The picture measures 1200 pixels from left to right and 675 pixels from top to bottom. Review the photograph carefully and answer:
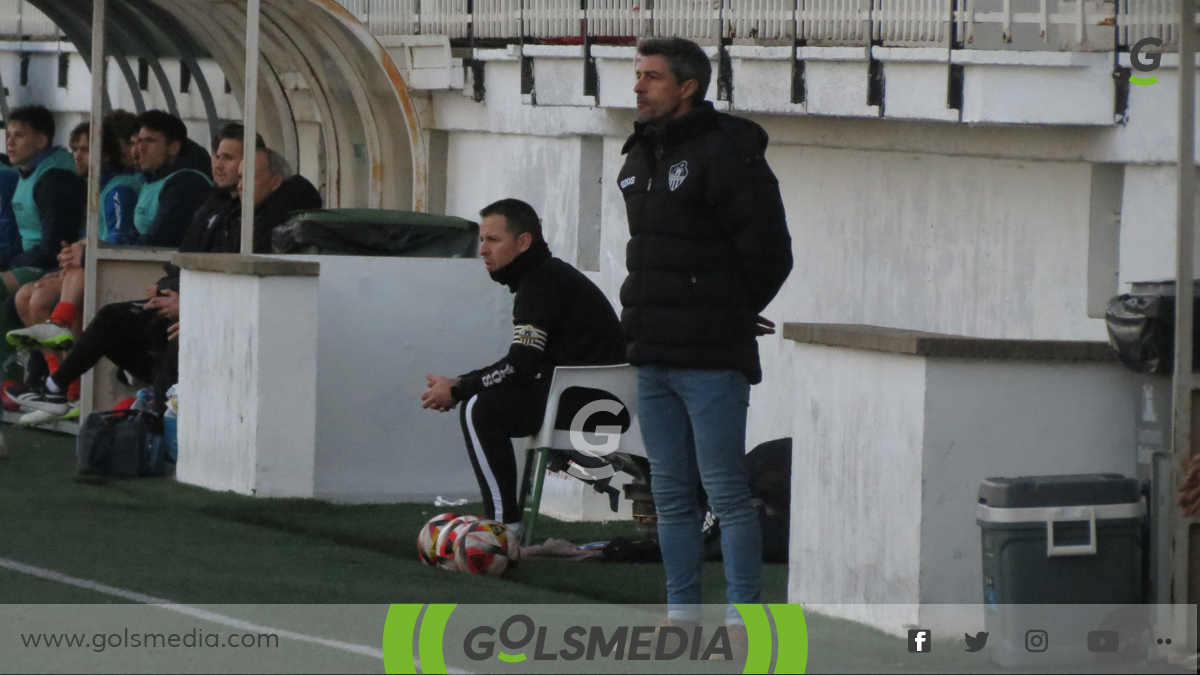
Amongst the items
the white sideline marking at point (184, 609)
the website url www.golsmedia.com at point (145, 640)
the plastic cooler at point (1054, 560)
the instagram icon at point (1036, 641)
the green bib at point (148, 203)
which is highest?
the green bib at point (148, 203)

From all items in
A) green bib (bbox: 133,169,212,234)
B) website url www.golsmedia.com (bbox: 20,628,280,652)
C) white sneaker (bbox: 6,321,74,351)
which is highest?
green bib (bbox: 133,169,212,234)

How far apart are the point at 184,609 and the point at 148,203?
611 cm

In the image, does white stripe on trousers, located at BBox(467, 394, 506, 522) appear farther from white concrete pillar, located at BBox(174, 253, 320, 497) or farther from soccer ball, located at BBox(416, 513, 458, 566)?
white concrete pillar, located at BBox(174, 253, 320, 497)

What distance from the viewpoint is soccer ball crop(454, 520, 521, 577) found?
320 inches

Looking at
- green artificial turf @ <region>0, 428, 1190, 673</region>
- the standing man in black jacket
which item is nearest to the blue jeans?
the standing man in black jacket

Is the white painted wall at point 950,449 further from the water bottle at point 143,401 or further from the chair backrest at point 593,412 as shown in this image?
the water bottle at point 143,401

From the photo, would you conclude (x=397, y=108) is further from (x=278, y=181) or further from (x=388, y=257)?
(x=388, y=257)

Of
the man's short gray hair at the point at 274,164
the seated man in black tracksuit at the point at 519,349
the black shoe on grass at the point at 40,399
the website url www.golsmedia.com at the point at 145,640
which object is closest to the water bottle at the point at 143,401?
the black shoe on grass at the point at 40,399

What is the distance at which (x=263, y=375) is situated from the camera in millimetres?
10219

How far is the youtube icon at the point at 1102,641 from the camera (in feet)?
20.7

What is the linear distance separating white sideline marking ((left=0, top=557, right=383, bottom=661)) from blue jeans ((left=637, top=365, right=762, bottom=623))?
1.02m

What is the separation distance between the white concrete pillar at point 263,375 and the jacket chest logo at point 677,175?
171 inches

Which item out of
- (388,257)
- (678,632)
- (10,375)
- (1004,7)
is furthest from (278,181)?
(678,632)

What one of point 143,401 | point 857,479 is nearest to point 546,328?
point 857,479
